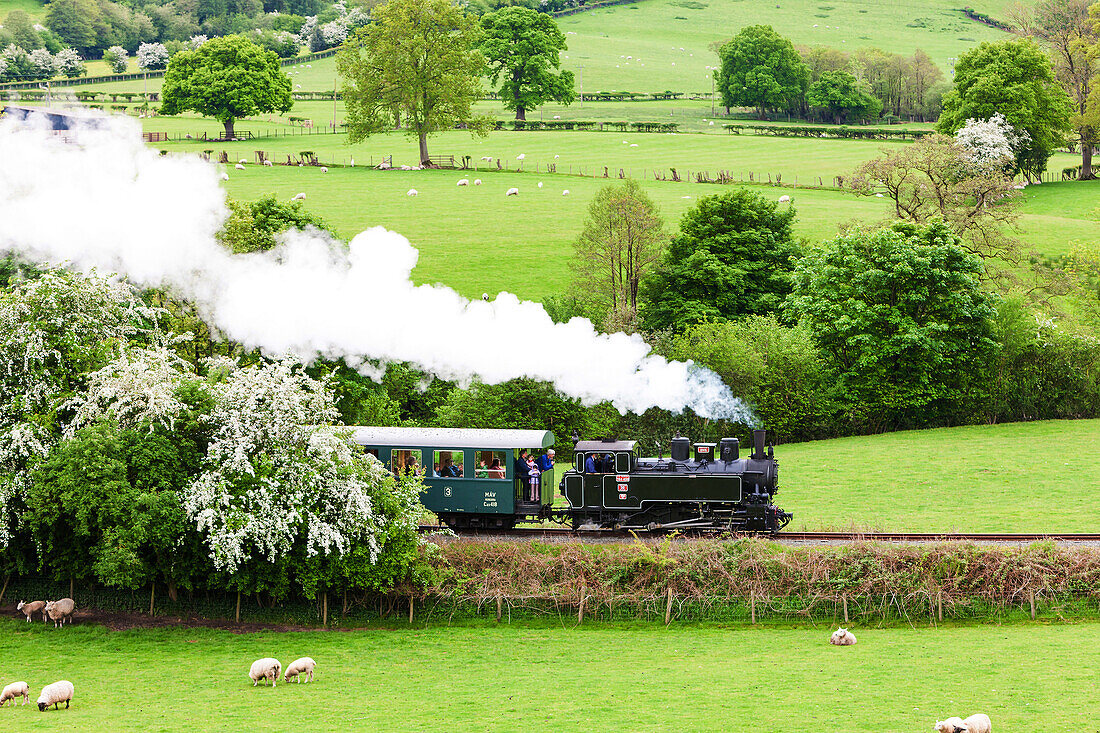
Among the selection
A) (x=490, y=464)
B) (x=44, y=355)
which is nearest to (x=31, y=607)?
(x=44, y=355)

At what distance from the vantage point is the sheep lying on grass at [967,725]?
22891 mm

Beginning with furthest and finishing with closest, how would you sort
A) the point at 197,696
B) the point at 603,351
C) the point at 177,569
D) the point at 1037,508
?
the point at 1037,508
the point at 603,351
the point at 177,569
the point at 197,696

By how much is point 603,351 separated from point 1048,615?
16955 mm

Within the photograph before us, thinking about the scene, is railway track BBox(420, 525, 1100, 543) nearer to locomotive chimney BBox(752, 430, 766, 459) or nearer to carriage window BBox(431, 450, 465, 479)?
carriage window BBox(431, 450, 465, 479)

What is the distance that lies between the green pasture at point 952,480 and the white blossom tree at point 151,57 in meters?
160

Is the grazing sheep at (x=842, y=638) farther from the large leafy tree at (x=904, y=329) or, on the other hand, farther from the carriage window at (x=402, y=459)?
the large leafy tree at (x=904, y=329)

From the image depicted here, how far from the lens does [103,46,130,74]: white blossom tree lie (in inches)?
7283

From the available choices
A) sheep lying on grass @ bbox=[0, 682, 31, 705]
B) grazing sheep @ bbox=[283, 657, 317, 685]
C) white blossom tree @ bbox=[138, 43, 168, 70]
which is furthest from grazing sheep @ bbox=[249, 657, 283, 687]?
white blossom tree @ bbox=[138, 43, 168, 70]

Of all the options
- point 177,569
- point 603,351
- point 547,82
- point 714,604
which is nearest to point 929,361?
point 603,351

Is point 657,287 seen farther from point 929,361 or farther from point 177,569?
point 177,569

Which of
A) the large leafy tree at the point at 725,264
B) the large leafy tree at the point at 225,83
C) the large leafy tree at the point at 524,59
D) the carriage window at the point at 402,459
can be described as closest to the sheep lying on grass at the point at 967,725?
the carriage window at the point at 402,459

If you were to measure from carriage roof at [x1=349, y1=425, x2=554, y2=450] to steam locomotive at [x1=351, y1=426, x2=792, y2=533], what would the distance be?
34 mm

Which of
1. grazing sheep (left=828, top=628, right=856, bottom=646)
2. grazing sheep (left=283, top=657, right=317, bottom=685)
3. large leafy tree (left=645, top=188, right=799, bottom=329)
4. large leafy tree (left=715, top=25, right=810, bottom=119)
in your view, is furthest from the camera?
large leafy tree (left=715, top=25, right=810, bottom=119)

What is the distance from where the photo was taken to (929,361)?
62.1m
